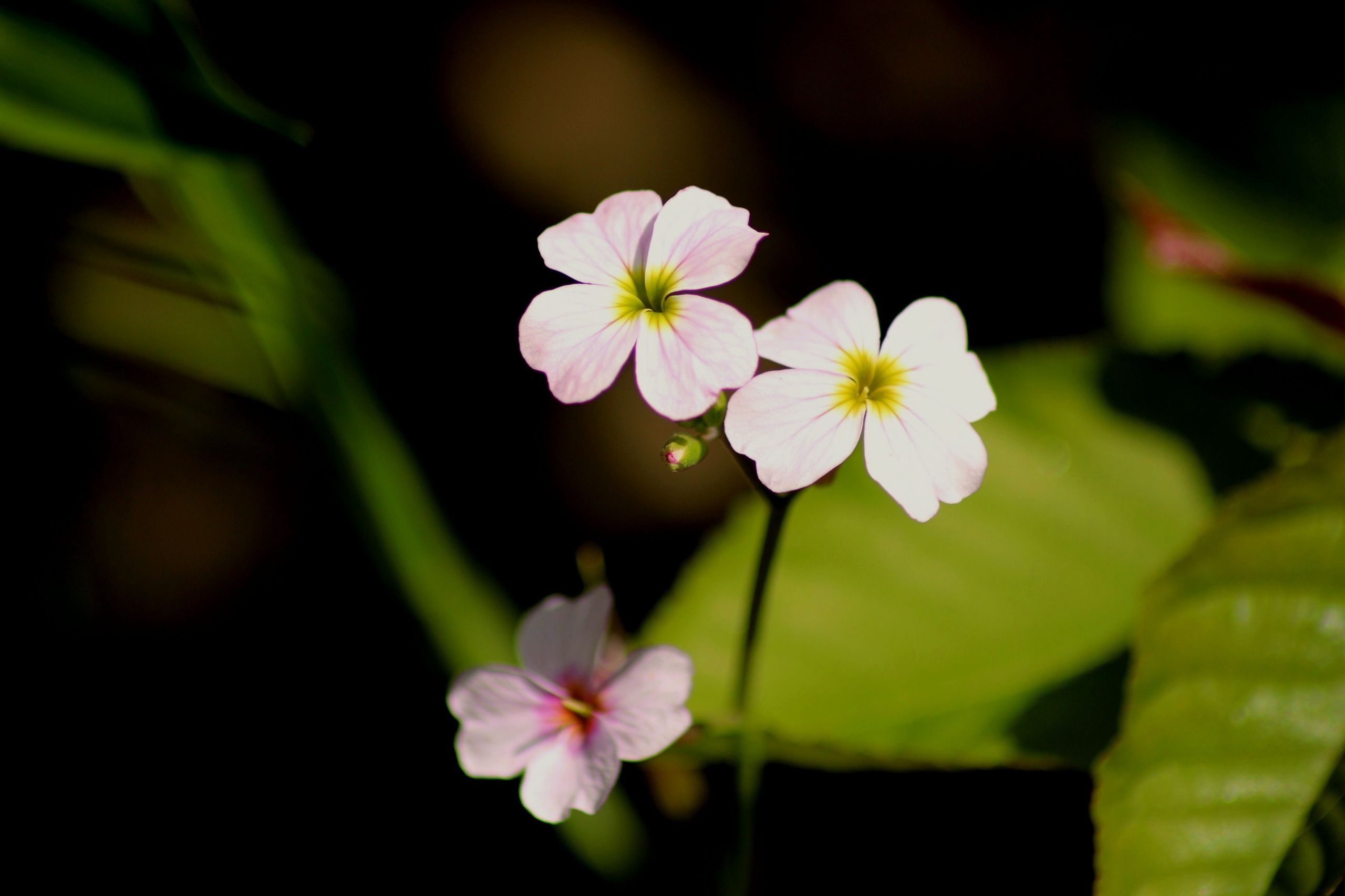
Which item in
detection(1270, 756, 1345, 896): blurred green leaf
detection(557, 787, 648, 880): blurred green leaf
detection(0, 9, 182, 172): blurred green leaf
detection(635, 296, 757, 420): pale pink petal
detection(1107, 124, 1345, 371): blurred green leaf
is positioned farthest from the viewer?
detection(1107, 124, 1345, 371): blurred green leaf

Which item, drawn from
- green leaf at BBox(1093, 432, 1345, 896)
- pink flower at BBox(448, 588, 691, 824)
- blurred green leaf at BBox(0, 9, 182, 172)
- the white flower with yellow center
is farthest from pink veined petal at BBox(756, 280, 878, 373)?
blurred green leaf at BBox(0, 9, 182, 172)

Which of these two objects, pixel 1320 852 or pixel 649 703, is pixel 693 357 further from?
pixel 1320 852

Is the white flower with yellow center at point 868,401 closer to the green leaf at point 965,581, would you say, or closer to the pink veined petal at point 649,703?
the pink veined petal at point 649,703

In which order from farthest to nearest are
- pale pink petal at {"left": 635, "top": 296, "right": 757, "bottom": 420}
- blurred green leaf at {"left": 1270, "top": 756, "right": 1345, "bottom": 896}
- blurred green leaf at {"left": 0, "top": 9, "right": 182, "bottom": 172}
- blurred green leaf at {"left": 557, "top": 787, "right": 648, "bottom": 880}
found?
blurred green leaf at {"left": 557, "top": 787, "right": 648, "bottom": 880} < blurred green leaf at {"left": 0, "top": 9, "right": 182, "bottom": 172} < blurred green leaf at {"left": 1270, "top": 756, "right": 1345, "bottom": 896} < pale pink petal at {"left": 635, "top": 296, "right": 757, "bottom": 420}

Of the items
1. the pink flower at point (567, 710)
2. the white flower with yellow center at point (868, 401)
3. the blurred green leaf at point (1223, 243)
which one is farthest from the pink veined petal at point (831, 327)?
the blurred green leaf at point (1223, 243)

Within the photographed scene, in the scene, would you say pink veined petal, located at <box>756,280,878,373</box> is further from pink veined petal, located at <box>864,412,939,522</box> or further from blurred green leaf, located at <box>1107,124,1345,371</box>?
blurred green leaf, located at <box>1107,124,1345,371</box>

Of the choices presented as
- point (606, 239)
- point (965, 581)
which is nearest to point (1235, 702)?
point (965, 581)

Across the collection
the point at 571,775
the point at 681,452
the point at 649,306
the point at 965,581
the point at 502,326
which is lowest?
the point at 571,775
